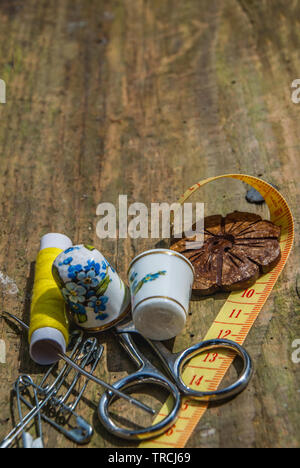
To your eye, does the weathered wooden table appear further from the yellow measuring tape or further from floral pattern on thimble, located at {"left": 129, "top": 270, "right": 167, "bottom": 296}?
floral pattern on thimble, located at {"left": 129, "top": 270, "right": 167, "bottom": 296}

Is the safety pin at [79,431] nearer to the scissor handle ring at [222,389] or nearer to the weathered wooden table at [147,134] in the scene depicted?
the weathered wooden table at [147,134]

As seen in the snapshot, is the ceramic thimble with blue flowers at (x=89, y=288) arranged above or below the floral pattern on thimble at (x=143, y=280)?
below

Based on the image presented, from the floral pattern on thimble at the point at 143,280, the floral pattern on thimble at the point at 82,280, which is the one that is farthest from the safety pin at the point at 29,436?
the floral pattern on thimble at the point at 143,280

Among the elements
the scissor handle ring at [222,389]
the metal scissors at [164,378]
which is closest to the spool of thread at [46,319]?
the metal scissors at [164,378]

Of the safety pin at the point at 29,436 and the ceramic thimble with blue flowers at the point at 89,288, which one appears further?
the ceramic thimble with blue flowers at the point at 89,288

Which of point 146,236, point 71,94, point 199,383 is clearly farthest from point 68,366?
point 71,94

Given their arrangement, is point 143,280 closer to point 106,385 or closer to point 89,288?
point 89,288

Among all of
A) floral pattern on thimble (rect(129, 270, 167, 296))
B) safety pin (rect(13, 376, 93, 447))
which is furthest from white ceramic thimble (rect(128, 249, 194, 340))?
safety pin (rect(13, 376, 93, 447))

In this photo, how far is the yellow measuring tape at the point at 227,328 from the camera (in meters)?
1.23

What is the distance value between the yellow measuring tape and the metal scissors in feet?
0.07

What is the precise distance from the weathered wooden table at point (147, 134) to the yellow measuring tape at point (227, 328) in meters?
0.03

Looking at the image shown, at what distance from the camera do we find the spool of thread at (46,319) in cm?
137

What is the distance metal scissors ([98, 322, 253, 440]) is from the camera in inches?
47.4

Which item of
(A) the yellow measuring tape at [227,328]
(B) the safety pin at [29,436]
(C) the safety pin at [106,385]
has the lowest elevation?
(B) the safety pin at [29,436]
